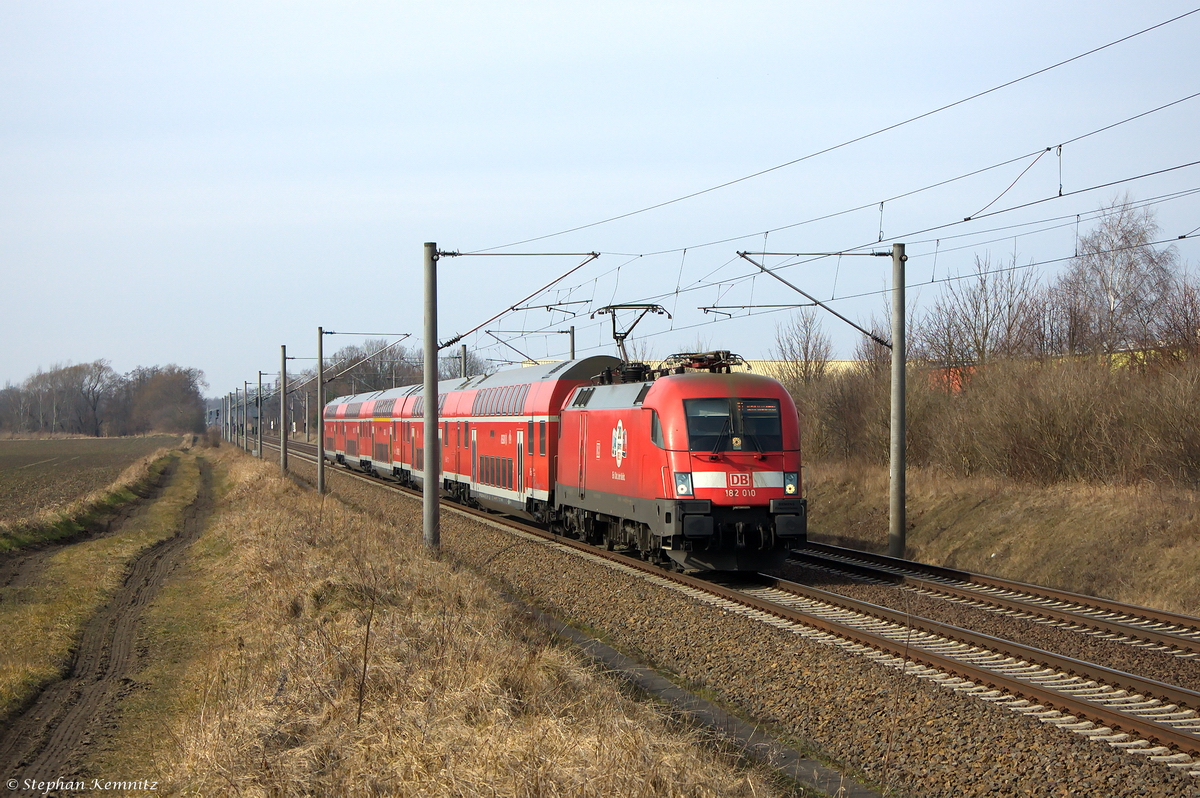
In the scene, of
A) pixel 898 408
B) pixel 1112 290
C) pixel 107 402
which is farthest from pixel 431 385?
pixel 107 402

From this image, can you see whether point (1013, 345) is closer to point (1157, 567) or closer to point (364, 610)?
point (1157, 567)

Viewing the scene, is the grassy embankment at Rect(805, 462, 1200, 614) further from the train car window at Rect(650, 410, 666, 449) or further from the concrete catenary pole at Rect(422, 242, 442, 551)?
the concrete catenary pole at Rect(422, 242, 442, 551)

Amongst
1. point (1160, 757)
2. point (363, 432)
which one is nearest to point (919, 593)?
point (1160, 757)

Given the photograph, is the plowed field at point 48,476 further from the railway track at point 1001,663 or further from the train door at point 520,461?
the railway track at point 1001,663

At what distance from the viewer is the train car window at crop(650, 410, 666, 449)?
15133 millimetres

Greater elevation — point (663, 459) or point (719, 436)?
point (719, 436)

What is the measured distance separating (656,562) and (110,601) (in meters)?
8.93

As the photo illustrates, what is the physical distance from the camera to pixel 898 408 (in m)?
17.8

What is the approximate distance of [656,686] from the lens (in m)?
9.25

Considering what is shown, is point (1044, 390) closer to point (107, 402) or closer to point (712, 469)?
point (712, 469)

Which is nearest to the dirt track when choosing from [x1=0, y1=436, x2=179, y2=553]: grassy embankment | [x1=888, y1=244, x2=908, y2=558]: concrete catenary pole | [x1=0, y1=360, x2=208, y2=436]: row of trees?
[x1=0, y1=436, x2=179, y2=553]: grassy embankment

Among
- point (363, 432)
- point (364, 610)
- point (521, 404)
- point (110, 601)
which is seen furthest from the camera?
point (363, 432)

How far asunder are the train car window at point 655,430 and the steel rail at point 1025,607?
14.0 feet

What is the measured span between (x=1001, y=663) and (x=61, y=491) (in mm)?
40317
